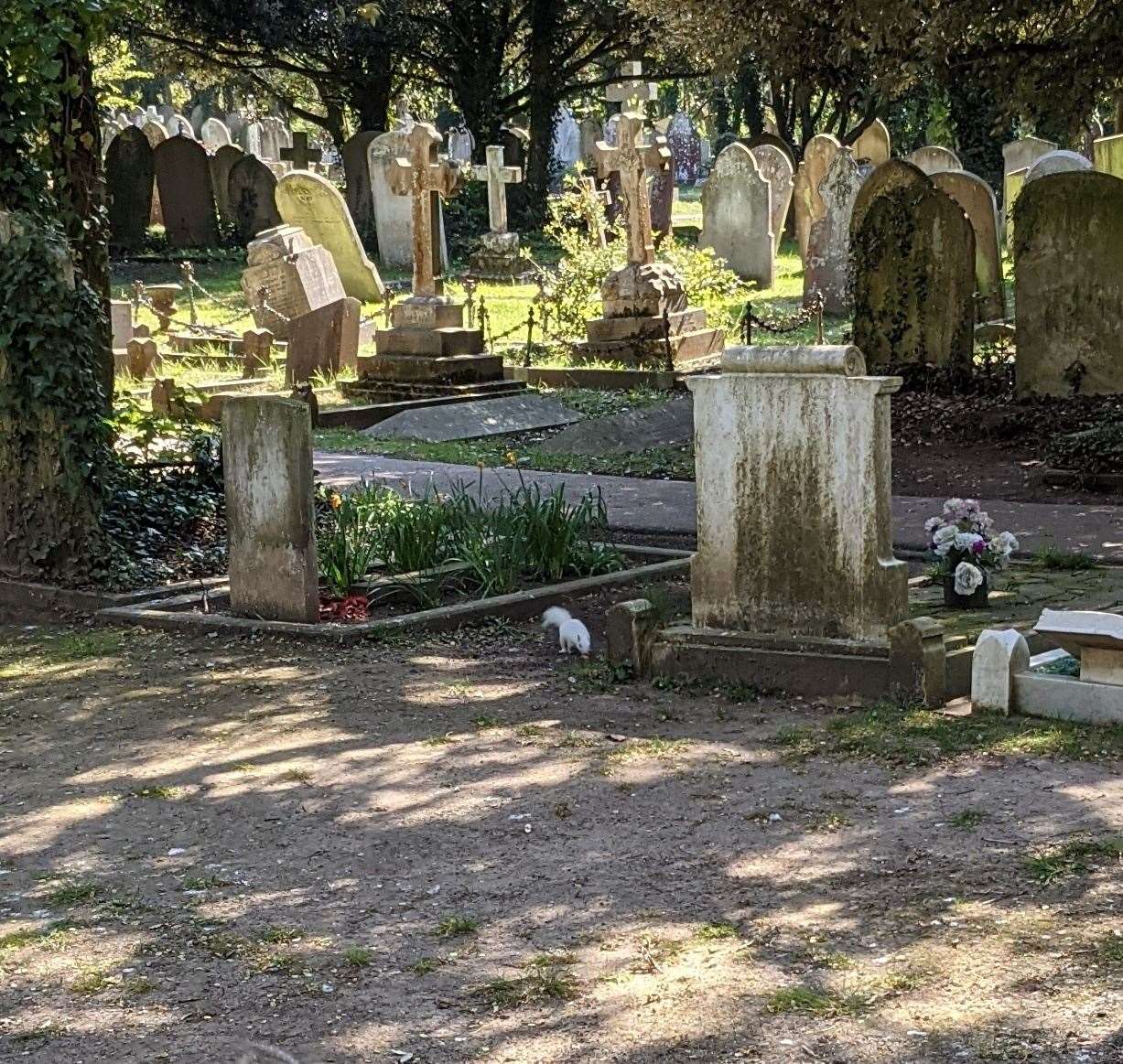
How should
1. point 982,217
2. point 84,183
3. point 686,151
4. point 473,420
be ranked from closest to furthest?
point 84,183, point 473,420, point 982,217, point 686,151

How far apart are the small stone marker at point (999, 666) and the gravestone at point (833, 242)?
54.0 ft

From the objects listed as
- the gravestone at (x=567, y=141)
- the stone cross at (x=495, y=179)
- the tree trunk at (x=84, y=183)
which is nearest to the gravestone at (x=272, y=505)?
the tree trunk at (x=84, y=183)

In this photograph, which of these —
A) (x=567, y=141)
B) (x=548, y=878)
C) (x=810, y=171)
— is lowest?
(x=548, y=878)

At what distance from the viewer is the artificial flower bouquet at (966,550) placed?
325 inches

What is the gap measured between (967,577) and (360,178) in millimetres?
27211

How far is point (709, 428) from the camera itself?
7.46 m

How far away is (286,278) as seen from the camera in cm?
1980

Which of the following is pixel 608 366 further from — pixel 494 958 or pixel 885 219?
pixel 494 958

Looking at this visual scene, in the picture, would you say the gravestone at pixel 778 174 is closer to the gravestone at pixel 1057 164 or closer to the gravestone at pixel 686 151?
the gravestone at pixel 1057 164

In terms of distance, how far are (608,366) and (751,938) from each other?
13991mm

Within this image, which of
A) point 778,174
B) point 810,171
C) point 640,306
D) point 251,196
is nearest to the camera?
point 640,306

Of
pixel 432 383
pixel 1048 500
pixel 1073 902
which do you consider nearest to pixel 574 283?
pixel 432 383

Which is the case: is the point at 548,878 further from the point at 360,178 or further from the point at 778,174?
the point at 360,178

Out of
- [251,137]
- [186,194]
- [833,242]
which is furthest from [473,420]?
[251,137]
